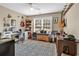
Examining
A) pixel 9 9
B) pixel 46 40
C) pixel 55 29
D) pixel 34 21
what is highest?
pixel 9 9

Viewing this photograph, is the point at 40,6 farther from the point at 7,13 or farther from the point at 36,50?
the point at 36,50

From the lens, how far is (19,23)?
7.03 metres

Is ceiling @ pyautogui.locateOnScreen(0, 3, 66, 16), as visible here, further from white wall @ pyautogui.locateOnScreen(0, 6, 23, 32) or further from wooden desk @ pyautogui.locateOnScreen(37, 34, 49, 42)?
wooden desk @ pyautogui.locateOnScreen(37, 34, 49, 42)

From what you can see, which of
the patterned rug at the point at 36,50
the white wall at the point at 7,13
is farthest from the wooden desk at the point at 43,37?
the white wall at the point at 7,13

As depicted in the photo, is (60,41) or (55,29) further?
(55,29)

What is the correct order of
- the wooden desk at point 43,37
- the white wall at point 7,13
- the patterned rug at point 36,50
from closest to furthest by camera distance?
the patterned rug at point 36,50 → the white wall at point 7,13 → the wooden desk at point 43,37

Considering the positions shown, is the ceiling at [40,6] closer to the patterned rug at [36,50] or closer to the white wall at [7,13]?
the white wall at [7,13]

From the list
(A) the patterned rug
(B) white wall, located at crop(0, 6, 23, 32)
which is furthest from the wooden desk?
(B) white wall, located at crop(0, 6, 23, 32)

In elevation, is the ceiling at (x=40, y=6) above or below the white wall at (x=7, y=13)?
above

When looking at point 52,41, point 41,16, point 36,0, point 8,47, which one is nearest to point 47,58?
point 36,0

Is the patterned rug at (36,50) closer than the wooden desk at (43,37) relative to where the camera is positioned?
Yes

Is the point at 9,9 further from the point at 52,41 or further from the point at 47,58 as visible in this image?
the point at 47,58

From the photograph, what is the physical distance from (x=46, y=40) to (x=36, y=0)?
4.90 m

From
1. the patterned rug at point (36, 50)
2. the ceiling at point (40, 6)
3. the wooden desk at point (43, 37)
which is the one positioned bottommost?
the patterned rug at point (36, 50)
